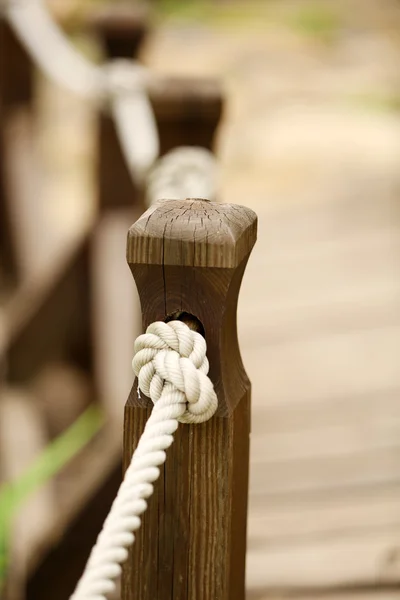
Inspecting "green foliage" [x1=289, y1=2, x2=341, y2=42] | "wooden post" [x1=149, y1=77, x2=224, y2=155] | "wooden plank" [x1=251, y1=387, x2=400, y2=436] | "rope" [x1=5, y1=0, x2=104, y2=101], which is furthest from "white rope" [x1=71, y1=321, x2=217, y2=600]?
"green foliage" [x1=289, y1=2, x2=341, y2=42]

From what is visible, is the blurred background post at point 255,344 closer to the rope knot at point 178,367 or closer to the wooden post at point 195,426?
the wooden post at point 195,426

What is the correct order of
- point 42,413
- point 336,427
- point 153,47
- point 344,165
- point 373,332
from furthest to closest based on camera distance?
1. point 153,47
2. point 344,165
3. point 42,413
4. point 373,332
5. point 336,427

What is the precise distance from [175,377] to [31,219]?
2.90 metres

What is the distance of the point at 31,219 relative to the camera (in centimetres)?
364

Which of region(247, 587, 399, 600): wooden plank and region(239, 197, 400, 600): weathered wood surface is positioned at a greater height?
region(239, 197, 400, 600): weathered wood surface

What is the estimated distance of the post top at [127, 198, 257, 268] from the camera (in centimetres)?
86

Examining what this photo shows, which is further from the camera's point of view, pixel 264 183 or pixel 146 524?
pixel 264 183

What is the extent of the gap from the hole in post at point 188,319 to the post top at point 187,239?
58 mm

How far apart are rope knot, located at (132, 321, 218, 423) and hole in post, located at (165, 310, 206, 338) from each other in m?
0.02

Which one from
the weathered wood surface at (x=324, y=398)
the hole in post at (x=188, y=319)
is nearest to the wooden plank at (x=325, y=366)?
the weathered wood surface at (x=324, y=398)

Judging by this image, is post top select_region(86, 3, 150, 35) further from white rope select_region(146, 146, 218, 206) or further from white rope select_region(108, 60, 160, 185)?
white rope select_region(146, 146, 218, 206)

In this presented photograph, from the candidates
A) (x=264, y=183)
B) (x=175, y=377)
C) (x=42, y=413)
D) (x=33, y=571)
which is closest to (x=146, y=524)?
(x=175, y=377)

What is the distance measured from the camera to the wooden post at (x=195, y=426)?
869 mm

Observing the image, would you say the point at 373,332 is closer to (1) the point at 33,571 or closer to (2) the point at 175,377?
(1) the point at 33,571
